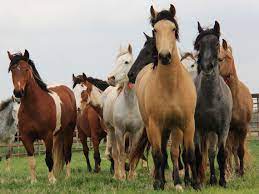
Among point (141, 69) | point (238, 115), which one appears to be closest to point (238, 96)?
point (238, 115)

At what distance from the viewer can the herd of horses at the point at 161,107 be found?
7770mm

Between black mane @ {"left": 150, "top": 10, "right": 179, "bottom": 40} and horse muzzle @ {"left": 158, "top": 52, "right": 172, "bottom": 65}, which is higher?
black mane @ {"left": 150, "top": 10, "right": 179, "bottom": 40}

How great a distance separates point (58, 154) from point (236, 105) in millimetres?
4103

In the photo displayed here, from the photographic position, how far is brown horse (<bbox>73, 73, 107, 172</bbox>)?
570 inches

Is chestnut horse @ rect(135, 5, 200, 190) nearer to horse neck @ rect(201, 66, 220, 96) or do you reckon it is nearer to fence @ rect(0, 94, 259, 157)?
horse neck @ rect(201, 66, 220, 96)

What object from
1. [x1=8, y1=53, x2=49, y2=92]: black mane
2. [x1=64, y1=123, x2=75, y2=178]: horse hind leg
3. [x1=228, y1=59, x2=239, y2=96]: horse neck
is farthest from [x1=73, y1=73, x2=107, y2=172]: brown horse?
[x1=228, y1=59, x2=239, y2=96]: horse neck

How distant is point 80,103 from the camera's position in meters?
14.7

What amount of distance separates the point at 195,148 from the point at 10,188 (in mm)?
3054

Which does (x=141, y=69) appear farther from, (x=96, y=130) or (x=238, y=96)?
(x=96, y=130)

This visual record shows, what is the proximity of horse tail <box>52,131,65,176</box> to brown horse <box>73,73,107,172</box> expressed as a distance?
6.60ft

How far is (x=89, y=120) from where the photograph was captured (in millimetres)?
15273

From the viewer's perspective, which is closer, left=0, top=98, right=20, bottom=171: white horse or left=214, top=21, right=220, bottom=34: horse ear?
left=214, top=21, right=220, bottom=34: horse ear

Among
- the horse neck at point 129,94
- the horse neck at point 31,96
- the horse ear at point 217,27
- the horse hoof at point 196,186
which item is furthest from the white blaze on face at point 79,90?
the horse hoof at point 196,186

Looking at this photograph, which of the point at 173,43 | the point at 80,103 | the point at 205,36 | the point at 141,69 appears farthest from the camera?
the point at 80,103
